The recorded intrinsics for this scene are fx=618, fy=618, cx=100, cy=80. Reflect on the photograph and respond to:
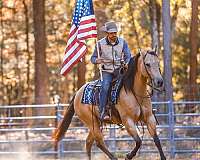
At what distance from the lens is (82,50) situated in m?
12.9

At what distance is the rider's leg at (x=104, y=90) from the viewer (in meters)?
11.4

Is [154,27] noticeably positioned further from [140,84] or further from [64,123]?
[140,84]

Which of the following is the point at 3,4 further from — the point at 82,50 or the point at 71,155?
the point at 82,50

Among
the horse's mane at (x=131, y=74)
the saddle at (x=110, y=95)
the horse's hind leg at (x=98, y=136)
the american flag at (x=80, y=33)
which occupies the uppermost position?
the american flag at (x=80, y=33)

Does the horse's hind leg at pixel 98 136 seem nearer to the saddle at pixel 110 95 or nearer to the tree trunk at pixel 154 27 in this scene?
the saddle at pixel 110 95

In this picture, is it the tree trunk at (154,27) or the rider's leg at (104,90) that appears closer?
the rider's leg at (104,90)

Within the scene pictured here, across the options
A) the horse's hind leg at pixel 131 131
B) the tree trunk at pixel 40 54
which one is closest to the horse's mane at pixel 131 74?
the horse's hind leg at pixel 131 131

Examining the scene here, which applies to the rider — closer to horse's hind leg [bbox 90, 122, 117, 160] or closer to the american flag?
horse's hind leg [bbox 90, 122, 117, 160]

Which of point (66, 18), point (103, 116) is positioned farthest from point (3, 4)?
point (103, 116)

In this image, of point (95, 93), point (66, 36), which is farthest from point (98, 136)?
point (66, 36)

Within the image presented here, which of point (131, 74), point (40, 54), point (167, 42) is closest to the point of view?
point (131, 74)

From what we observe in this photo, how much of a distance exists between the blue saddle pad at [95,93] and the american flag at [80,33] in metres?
0.86

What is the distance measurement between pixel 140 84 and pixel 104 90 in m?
0.76

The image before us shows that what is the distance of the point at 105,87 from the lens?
37.3 feet
